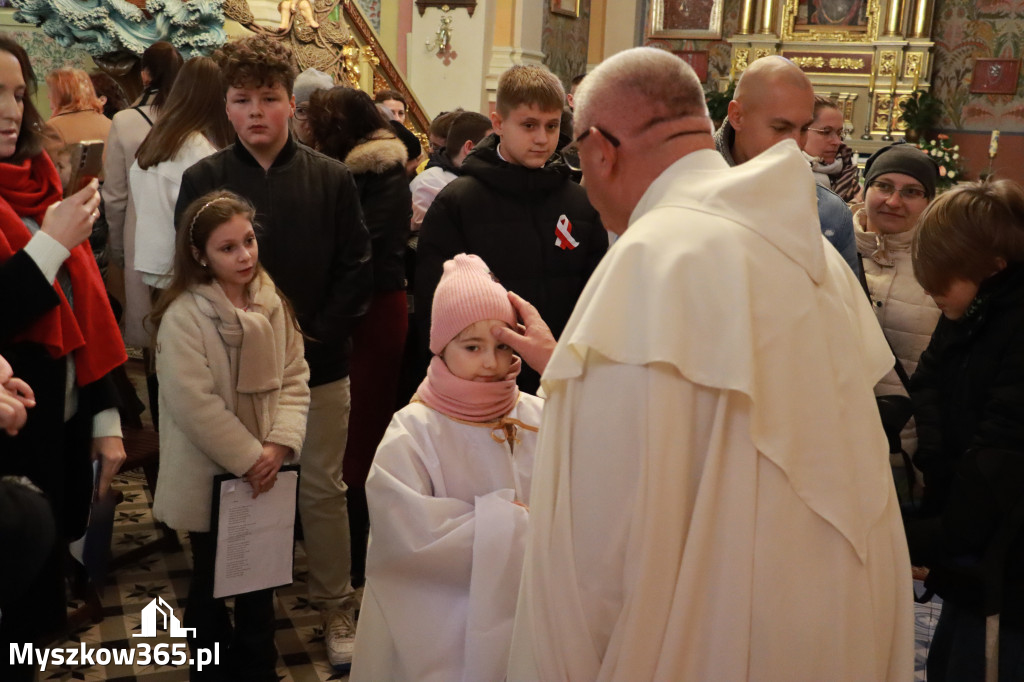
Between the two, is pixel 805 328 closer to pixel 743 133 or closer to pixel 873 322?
pixel 873 322

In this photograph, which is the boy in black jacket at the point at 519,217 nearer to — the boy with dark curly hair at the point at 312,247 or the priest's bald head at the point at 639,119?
the boy with dark curly hair at the point at 312,247

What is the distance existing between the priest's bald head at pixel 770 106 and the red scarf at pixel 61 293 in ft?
6.13

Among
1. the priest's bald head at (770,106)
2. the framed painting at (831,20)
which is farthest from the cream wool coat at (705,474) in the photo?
the framed painting at (831,20)

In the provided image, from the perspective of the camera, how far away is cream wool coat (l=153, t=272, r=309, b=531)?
9.21 feet

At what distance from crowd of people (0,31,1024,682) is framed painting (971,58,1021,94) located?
10145 millimetres

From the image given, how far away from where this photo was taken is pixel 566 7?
12.9 m

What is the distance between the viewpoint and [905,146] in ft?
11.4

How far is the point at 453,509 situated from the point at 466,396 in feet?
0.87

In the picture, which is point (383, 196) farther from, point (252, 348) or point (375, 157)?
point (252, 348)

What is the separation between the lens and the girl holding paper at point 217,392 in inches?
111

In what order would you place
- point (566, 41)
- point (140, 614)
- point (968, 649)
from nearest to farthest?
point (968, 649)
point (140, 614)
point (566, 41)

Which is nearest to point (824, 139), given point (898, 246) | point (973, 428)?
point (898, 246)

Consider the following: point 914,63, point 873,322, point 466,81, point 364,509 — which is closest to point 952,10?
point 914,63

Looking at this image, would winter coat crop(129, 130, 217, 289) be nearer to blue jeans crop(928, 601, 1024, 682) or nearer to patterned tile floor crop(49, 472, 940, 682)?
patterned tile floor crop(49, 472, 940, 682)
